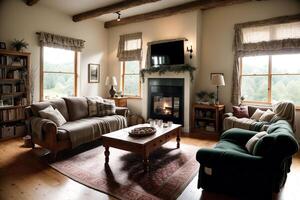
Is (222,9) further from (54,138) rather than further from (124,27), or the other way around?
(54,138)

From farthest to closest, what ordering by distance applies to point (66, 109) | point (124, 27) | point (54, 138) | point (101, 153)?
point (124, 27) < point (66, 109) < point (101, 153) < point (54, 138)

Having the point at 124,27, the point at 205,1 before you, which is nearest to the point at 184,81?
the point at 205,1

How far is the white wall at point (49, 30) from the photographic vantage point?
4602mm

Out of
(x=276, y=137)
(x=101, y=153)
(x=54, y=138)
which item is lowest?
(x=101, y=153)

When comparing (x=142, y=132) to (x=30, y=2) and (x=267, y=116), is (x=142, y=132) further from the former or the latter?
(x=30, y=2)

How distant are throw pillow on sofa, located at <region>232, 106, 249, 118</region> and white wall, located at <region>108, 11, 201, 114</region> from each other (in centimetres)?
146

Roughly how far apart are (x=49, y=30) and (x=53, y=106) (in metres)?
2.22

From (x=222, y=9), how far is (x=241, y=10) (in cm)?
45

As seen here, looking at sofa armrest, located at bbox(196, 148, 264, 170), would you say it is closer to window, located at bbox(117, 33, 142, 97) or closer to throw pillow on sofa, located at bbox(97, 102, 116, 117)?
throw pillow on sofa, located at bbox(97, 102, 116, 117)

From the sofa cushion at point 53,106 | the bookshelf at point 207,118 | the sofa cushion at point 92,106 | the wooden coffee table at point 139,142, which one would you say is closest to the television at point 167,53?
the bookshelf at point 207,118

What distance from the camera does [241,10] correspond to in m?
4.95

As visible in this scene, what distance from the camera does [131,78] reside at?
659 cm

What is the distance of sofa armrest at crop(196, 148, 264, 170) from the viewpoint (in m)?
2.25

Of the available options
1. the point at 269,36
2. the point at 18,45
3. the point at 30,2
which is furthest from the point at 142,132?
the point at 30,2
